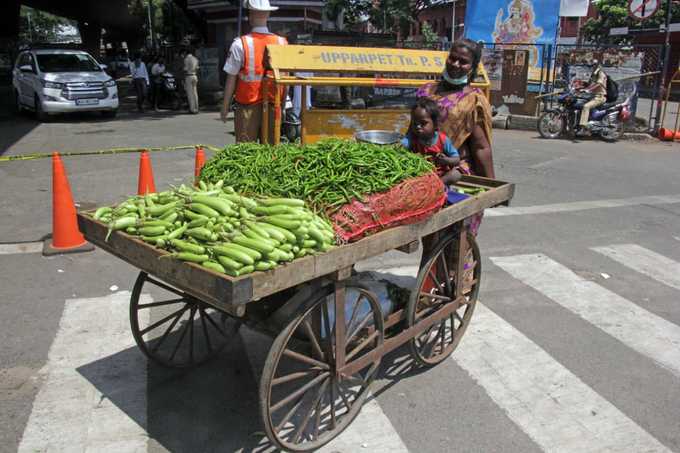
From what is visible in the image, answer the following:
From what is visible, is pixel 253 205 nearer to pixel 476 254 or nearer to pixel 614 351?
pixel 476 254

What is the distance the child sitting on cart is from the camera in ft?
12.4

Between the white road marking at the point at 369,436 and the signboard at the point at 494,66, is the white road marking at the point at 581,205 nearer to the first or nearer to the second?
the white road marking at the point at 369,436

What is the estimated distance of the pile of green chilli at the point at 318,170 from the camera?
3051 millimetres

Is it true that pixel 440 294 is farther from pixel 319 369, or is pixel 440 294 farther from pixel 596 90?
pixel 596 90

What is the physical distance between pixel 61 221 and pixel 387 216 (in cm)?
420

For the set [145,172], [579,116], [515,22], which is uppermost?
[515,22]

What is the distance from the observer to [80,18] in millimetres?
50188

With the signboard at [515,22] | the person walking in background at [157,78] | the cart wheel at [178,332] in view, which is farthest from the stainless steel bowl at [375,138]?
the person walking in background at [157,78]

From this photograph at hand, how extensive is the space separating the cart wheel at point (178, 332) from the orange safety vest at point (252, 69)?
2.58 meters

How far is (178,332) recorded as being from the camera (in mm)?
4336

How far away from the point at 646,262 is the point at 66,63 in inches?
626

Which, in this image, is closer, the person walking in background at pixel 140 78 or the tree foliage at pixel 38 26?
the person walking in background at pixel 140 78

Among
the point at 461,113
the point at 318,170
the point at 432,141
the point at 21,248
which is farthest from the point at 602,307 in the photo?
the point at 21,248

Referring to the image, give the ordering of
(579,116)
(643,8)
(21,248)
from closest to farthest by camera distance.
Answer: (21,248) < (643,8) < (579,116)
